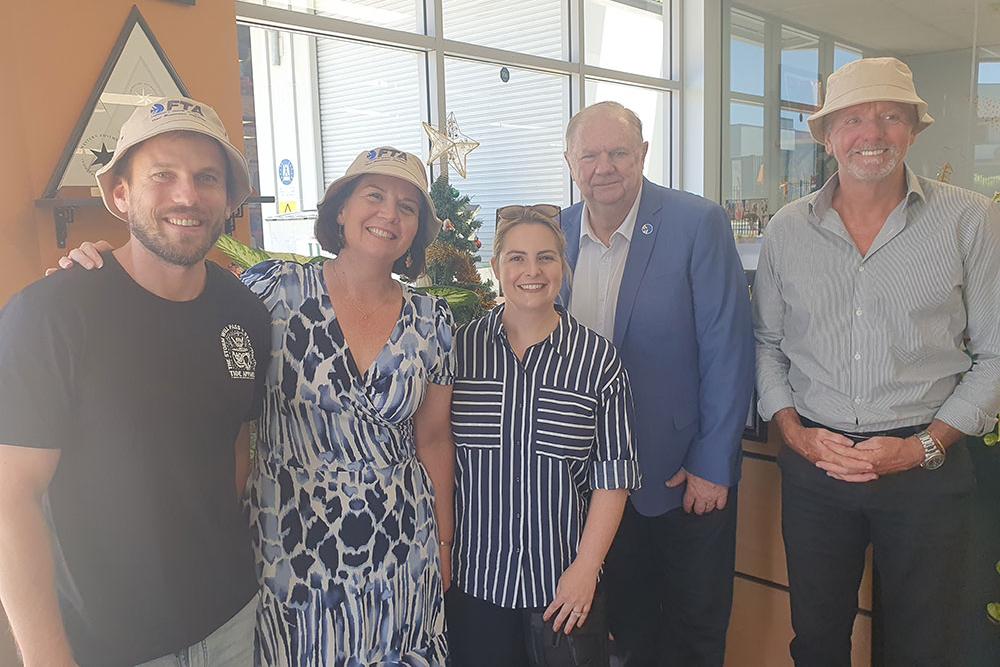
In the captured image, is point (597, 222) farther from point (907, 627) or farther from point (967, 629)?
point (967, 629)

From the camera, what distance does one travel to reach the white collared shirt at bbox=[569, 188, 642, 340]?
2146mm

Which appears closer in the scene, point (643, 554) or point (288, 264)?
point (288, 264)

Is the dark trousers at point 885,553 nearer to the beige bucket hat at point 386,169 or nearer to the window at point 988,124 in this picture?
the beige bucket hat at point 386,169

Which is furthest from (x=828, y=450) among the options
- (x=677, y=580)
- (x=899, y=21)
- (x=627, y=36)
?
(x=627, y=36)

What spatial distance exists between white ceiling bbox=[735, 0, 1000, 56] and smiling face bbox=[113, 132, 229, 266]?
21.4 feet

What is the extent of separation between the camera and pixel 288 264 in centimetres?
171

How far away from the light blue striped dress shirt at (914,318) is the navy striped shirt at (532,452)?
24.6 inches

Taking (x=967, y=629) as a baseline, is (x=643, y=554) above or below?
above

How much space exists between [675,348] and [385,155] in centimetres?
93

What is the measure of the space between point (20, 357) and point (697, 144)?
24.2 ft

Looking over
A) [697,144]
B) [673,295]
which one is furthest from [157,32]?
[697,144]

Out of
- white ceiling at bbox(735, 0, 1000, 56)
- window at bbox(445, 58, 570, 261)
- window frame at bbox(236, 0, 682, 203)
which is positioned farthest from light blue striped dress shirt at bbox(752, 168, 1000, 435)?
white ceiling at bbox(735, 0, 1000, 56)

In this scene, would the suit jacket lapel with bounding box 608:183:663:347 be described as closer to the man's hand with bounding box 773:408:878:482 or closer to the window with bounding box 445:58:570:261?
the man's hand with bounding box 773:408:878:482

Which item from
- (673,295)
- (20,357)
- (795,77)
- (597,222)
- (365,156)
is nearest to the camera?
(20,357)
